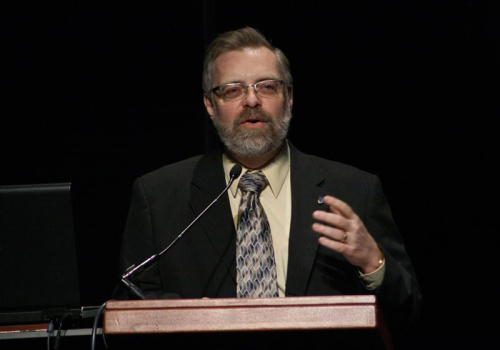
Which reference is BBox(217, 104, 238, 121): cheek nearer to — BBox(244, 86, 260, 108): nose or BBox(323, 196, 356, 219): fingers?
BBox(244, 86, 260, 108): nose

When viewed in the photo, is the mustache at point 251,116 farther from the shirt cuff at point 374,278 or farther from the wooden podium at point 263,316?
the wooden podium at point 263,316

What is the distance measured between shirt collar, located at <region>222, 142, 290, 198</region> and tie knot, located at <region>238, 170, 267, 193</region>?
0.05 m

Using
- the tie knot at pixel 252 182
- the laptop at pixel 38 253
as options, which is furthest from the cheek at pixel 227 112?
the laptop at pixel 38 253

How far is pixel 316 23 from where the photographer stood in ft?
12.4

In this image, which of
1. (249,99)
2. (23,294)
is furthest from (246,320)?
(249,99)

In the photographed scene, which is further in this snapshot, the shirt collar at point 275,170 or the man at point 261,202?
the shirt collar at point 275,170

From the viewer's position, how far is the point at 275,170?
3.01m

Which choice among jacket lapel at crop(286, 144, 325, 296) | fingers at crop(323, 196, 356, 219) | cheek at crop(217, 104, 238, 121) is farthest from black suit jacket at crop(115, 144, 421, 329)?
fingers at crop(323, 196, 356, 219)

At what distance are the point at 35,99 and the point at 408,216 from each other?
1703mm

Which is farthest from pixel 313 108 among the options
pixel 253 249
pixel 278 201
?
pixel 253 249

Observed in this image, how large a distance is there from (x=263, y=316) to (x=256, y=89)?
130 centimetres

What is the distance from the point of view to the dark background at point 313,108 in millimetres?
3559

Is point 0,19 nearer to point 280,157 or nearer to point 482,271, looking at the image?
point 280,157

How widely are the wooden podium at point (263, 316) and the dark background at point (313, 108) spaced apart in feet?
5.32
